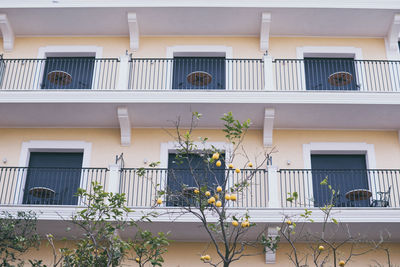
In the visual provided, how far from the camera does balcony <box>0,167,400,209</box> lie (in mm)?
13828

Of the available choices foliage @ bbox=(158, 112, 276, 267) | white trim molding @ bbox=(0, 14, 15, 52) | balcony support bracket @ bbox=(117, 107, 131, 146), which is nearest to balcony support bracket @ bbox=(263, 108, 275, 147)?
foliage @ bbox=(158, 112, 276, 267)

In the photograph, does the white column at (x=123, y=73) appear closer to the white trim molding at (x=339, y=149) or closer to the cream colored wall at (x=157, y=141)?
the cream colored wall at (x=157, y=141)

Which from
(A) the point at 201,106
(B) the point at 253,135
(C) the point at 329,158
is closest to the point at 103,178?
(A) the point at 201,106

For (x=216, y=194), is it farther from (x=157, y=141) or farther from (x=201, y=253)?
(x=157, y=141)

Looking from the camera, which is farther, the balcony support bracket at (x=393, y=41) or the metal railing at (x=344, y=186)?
the balcony support bracket at (x=393, y=41)

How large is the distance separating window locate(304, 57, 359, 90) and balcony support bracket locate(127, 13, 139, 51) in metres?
4.89

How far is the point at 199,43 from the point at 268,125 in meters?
3.55

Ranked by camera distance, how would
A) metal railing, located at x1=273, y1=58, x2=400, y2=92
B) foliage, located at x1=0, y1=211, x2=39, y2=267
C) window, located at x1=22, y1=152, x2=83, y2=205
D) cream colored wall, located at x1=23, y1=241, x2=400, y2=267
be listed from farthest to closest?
metal railing, located at x1=273, y1=58, x2=400, y2=92, window, located at x1=22, y1=152, x2=83, y2=205, cream colored wall, located at x1=23, y1=241, x2=400, y2=267, foliage, located at x1=0, y1=211, x2=39, y2=267

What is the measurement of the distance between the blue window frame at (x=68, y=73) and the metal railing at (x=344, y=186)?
6185 mm

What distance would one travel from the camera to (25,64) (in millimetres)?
16031

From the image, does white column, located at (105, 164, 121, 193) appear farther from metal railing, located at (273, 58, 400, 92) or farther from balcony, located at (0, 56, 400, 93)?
metal railing, located at (273, 58, 400, 92)

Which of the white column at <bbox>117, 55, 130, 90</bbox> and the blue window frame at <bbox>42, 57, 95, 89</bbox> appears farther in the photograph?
the blue window frame at <bbox>42, 57, 95, 89</bbox>

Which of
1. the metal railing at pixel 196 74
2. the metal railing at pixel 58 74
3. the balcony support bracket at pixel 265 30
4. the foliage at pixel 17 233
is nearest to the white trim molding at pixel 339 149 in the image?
the metal railing at pixel 196 74

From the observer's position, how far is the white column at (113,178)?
Result: 1344 centimetres
